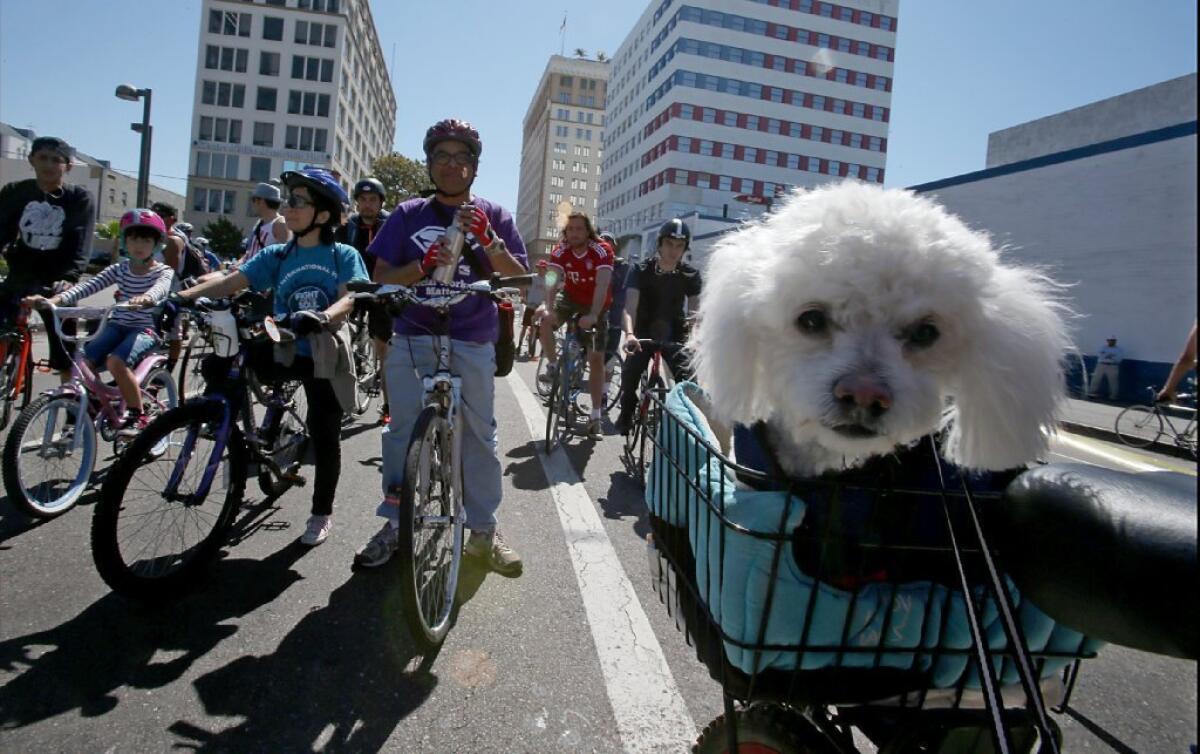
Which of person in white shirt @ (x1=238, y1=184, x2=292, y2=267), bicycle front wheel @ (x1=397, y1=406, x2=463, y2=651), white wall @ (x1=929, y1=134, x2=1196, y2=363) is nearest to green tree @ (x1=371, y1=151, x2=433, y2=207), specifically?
white wall @ (x1=929, y1=134, x2=1196, y2=363)

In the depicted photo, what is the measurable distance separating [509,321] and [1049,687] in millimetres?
2668

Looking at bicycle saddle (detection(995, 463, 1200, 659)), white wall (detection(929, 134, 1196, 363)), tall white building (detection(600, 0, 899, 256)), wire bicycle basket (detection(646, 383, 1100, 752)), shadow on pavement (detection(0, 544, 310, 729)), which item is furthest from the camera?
tall white building (detection(600, 0, 899, 256))

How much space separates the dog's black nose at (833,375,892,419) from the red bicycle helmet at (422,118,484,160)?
8.16 feet

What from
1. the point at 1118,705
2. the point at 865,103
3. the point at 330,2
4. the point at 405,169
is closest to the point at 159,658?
the point at 1118,705

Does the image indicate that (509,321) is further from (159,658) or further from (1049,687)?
(1049,687)

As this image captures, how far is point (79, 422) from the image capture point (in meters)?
3.95

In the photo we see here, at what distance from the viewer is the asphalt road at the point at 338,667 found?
2.04 m

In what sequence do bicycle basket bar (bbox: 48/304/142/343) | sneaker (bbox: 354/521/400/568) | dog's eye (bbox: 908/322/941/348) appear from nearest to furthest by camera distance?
dog's eye (bbox: 908/322/941/348) → sneaker (bbox: 354/521/400/568) → bicycle basket bar (bbox: 48/304/142/343)

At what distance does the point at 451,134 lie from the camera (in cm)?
321

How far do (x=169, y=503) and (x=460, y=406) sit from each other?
1.28 m

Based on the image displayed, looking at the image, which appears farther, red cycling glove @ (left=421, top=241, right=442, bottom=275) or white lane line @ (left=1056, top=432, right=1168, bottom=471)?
white lane line @ (left=1056, top=432, right=1168, bottom=471)

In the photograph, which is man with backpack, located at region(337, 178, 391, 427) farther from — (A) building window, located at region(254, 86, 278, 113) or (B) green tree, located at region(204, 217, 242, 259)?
(A) building window, located at region(254, 86, 278, 113)

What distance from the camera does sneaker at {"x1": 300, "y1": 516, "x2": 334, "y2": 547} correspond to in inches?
137

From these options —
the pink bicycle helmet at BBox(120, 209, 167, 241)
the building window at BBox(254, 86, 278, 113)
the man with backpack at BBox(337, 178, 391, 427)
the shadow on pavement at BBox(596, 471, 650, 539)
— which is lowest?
the shadow on pavement at BBox(596, 471, 650, 539)
